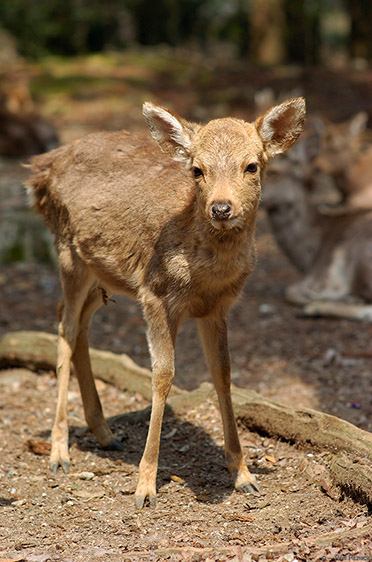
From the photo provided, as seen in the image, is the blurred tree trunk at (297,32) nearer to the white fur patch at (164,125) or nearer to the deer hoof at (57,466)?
the white fur patch at (164,125)

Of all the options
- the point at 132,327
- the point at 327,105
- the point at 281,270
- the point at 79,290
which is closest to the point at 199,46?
the point at 327,105

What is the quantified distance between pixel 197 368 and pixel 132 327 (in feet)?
4.61

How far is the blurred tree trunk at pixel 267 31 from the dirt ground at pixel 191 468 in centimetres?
1326

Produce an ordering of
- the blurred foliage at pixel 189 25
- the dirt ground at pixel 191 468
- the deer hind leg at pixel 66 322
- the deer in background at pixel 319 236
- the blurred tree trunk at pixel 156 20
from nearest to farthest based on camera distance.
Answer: the dirt ground at pixel 191 468
the deer hind leg at pixel 66 322
the deer in background at pixel 319 236
the blurred foliage at pixel 189 25
the blurred tree trunk at pixel 156 20

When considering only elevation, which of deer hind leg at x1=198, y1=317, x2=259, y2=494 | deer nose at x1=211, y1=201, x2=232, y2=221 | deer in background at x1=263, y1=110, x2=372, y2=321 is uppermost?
deer nose at x1=211, y1=201, x2=232, y2=221

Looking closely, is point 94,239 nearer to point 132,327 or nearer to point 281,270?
point 132,327

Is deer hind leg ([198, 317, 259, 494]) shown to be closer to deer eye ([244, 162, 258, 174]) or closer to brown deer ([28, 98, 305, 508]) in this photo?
brown deer ([28, 98, 305, 508])

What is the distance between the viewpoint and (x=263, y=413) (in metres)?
5.01

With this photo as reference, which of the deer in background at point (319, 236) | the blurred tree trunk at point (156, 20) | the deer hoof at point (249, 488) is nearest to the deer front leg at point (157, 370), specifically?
the deer hoof at point (249, 488)

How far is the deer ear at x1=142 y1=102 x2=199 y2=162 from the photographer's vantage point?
4199 millimetres

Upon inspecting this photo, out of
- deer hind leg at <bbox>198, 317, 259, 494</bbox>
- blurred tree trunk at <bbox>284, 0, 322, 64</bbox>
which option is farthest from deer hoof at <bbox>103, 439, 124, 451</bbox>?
blurred tree trunk at <bbox>284, 0, 322, 64</bbox>

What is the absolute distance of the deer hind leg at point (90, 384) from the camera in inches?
205

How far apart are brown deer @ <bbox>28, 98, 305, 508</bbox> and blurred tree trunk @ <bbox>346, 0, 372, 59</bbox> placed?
17.1 meters

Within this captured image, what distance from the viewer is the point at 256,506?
4215mm
